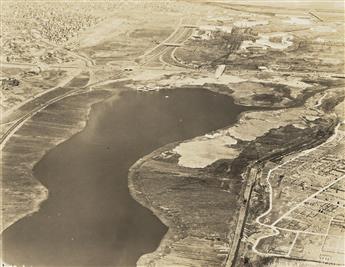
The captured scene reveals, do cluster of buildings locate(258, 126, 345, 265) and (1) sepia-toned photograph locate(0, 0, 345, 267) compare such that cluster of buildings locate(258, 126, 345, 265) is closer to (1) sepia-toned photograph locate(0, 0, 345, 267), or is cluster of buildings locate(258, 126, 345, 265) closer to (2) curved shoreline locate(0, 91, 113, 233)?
(1) sepia-toned photograph locate(0, 0, 345, 267)

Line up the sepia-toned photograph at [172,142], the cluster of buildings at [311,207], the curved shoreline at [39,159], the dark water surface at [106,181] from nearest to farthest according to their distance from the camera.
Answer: the dark water surface at [106,181], the cluster of buildings at [311,207], the sepia-toned photograph at [172,142], the curved shoreline at [39,159]

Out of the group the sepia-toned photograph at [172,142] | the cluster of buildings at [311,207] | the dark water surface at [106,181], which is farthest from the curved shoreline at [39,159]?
the cluster of buildings at [311,207]

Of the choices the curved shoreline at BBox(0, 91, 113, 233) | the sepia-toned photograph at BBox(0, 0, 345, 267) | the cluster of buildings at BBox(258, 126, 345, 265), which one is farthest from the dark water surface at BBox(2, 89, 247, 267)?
the cluster of buildings at BBox(258, 126, 345, 265)

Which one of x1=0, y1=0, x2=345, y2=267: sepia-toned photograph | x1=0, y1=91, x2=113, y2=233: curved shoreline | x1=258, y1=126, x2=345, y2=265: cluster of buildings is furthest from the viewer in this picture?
x1=0, y1=91, x2=113, y2=233: curved shoreline

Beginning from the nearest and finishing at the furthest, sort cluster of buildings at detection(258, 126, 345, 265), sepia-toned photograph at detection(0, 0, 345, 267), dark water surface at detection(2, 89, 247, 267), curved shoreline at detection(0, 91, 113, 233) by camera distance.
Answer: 1. dark water surface at detection(2, 89, 247, 267)
2. cluster of buildings at detection(258, 126, 345, 265)
3. sepia-toned photograph at detection(0, 0, 345, 267)
4. curved shoreline at detection(0, 91, 113, 233)

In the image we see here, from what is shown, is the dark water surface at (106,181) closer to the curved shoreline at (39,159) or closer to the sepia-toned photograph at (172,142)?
the sepia-toned photograph at (172,142)

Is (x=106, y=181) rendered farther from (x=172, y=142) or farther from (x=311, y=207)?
(x=311, y=207)
